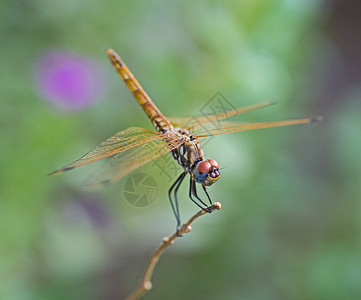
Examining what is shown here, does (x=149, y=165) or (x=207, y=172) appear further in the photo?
(x=149, y=165)

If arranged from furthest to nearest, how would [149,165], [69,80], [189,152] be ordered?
1. [69,80]
2. [149,165]
3. [189,152]

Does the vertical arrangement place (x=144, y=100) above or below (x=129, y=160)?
above

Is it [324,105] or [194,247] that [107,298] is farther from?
[324,105]

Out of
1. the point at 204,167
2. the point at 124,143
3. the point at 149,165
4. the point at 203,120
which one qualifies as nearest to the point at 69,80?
the point at 149,165

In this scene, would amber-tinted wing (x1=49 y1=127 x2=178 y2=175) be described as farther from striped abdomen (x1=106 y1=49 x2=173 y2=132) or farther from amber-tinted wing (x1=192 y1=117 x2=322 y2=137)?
striped abdomen (x1=106 y1=49 x2=173 y2=132)

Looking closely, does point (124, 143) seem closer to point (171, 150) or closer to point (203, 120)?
point (171, 150)

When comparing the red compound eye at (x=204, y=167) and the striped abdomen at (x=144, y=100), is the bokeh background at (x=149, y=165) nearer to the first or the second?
the striped abdomen at (x=144, y=100)

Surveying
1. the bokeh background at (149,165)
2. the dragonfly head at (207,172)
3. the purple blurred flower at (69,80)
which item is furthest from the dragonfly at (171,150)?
the purple blurred flower at (69,80)

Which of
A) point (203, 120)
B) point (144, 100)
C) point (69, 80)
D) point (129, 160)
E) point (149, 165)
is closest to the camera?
point (129, 160)

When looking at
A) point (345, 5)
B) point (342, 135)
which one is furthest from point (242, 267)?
point (345, 5)

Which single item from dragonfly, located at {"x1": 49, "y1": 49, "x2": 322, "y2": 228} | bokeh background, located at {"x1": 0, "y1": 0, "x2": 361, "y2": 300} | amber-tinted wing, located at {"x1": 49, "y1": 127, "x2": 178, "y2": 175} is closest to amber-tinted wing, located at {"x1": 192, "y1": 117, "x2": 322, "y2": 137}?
dragonfly, located at {"x1": 49, "y1": 49, "x2": 322, "y2": 228}
